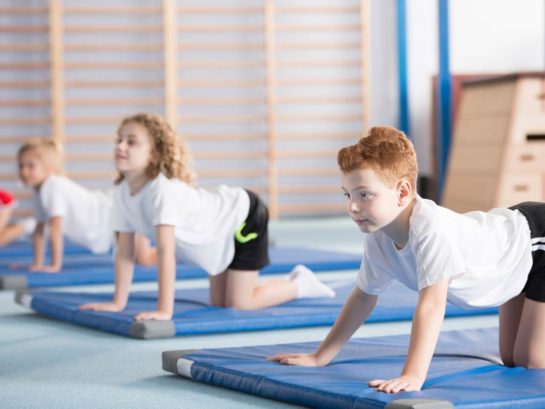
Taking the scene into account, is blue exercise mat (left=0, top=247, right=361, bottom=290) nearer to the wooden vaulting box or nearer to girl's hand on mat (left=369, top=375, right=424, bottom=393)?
the wooden vaulting box

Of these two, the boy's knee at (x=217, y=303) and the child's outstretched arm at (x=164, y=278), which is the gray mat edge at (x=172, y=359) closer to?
the child's outstretched arm at (x=164, y=278)

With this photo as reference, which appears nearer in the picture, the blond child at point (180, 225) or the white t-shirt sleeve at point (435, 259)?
the white t-shirt sleeve at point (435, 259)

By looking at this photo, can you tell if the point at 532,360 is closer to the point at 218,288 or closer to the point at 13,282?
the point at 218,288

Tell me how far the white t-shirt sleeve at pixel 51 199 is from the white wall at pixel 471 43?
5.28m

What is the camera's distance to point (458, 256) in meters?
2.53

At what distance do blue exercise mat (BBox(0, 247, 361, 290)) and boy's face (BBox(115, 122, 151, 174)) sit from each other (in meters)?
1.51

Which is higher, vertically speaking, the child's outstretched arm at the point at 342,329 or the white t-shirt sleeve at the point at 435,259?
the white t-shirt sleeve at the point at 435,259

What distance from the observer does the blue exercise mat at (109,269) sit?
5.22 metres

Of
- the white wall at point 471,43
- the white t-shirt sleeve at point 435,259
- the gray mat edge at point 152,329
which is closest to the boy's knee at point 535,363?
the white t-shirt sleeve at point 435,259

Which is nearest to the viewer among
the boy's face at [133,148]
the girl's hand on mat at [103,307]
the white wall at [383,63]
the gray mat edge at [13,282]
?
the boy's face at [133,148]

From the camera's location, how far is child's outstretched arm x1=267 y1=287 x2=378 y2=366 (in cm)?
274

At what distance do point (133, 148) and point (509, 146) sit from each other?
4.56 meters

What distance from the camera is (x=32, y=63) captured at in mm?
9820

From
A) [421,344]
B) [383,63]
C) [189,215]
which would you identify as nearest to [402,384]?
[421,344]
